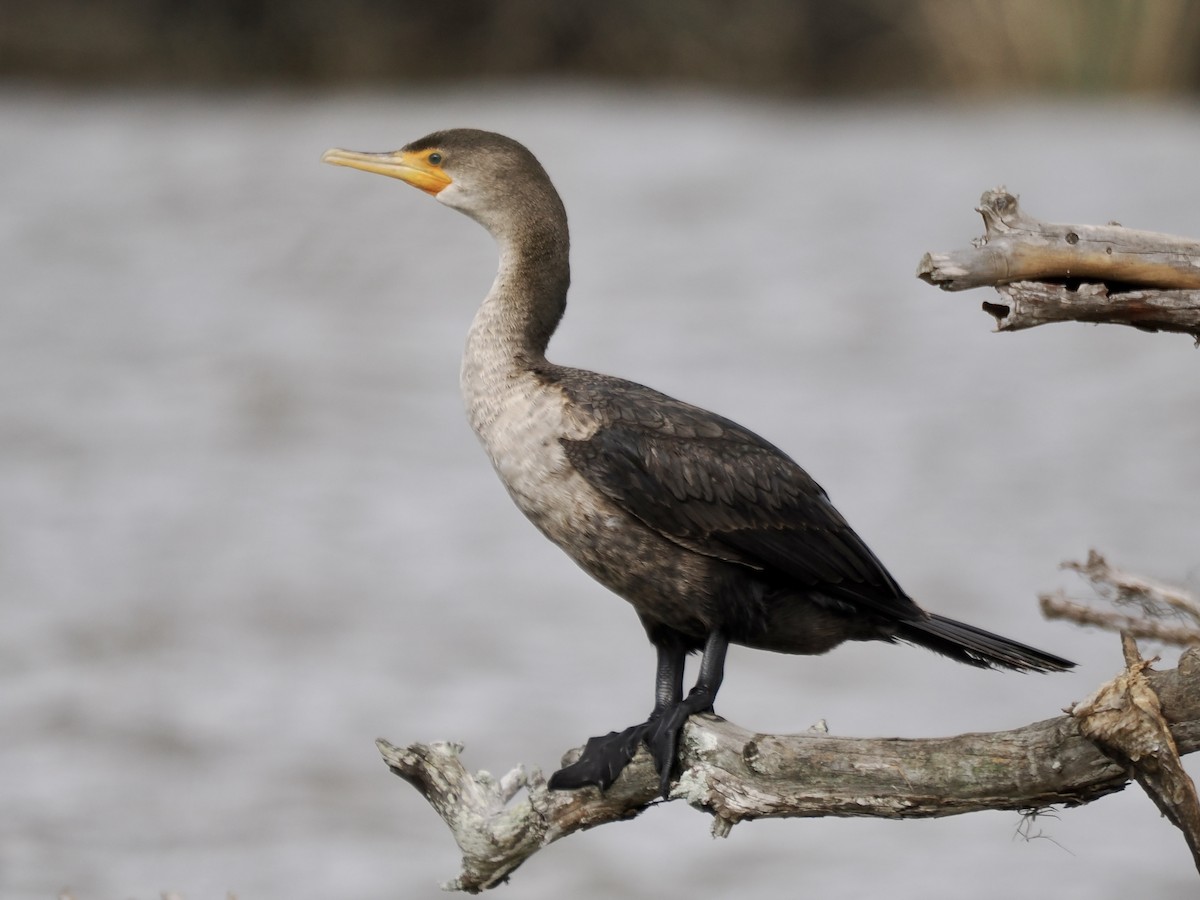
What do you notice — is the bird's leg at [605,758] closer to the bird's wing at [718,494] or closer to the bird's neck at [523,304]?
the bird's wing at [718,494]

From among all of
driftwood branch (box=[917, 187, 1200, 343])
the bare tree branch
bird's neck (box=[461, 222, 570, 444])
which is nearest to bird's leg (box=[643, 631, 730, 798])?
bird's neck (box=[461, 222, 570, 444])

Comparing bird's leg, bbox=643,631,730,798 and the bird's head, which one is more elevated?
the bird's head

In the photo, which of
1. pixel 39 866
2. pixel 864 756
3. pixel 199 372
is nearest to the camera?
pixel 864 756

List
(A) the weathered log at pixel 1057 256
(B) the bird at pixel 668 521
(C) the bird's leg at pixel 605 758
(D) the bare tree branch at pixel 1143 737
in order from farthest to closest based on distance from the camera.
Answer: (B) the bird at pixel 668 521 → (C) the bird's leg at pixel 605 758 → (A) the weathered log at pixel 1057 256 → (D) the bare tree branch at pixel 1143 737

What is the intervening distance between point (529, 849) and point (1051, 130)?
13136 millimetres

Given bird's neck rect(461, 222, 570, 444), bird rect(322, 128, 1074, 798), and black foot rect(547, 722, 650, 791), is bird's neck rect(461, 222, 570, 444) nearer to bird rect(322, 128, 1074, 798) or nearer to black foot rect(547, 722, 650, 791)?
bird rect(322, 128, 1074, 798)

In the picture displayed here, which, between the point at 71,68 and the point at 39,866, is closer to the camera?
the point at 39,866

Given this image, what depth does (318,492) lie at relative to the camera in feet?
42.9

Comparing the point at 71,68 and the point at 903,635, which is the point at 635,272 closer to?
the point at 71,68

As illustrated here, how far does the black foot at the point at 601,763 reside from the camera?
128 inches

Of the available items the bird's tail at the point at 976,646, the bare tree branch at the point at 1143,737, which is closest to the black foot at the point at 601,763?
the bird's tail at the point at 976,646

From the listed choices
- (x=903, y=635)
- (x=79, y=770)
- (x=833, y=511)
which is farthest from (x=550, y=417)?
(x=79, y=770)

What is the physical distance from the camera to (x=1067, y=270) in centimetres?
287

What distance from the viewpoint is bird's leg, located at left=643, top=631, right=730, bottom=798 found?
129 inches
